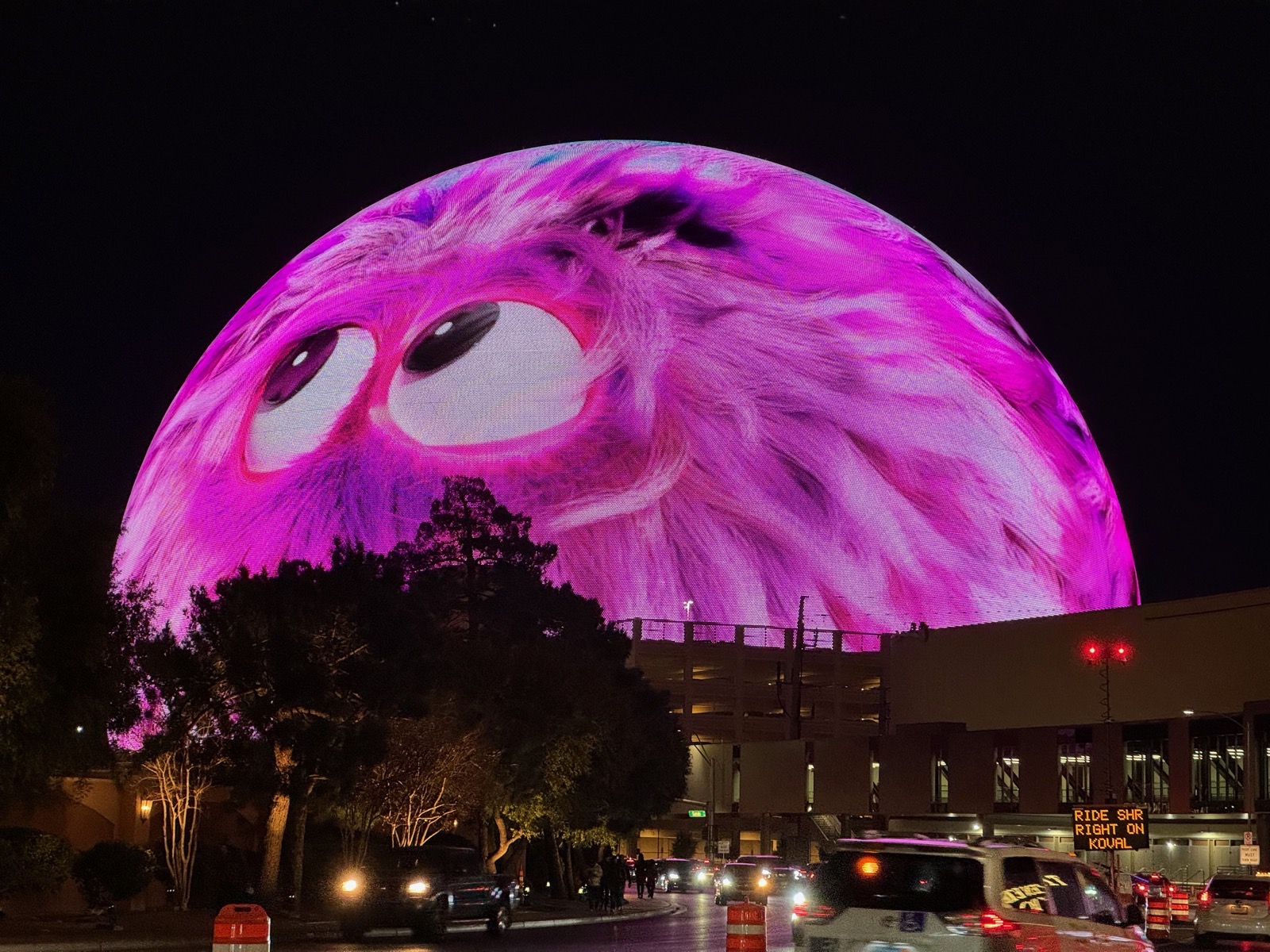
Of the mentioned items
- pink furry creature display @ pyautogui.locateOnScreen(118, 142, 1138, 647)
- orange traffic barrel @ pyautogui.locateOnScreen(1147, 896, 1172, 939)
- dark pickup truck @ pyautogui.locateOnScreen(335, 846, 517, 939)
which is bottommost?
orange traffic barrel @ pyautogui.locateOnScreen(1147, 896, 1172, 939)

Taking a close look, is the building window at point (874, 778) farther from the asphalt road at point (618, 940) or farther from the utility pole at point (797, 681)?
the asphalt road at point (618, 940)

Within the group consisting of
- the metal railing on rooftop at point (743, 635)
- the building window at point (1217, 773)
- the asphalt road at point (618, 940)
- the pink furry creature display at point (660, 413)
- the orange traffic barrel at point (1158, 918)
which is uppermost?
the pink furry creature display at point (660, 413)

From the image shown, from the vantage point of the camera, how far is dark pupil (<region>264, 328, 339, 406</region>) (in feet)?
290

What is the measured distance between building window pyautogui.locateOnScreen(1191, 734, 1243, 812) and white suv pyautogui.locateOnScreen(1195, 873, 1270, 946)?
1558 inches

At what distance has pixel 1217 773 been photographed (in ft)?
235

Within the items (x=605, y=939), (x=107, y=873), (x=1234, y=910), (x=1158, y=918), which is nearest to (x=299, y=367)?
(x=107, y=873)

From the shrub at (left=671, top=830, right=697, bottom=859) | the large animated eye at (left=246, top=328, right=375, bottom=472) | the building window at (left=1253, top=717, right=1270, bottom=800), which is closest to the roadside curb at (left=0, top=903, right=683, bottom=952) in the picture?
the building window at (left=1253, top=717, right=1270, bottom=800)

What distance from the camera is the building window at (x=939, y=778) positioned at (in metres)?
84.9

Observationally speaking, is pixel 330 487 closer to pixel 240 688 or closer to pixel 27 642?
pixel 240 688

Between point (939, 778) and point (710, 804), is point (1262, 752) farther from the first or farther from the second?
point (710, 804)

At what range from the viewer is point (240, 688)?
36562 millimetres

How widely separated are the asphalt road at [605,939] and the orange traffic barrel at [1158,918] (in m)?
8.28

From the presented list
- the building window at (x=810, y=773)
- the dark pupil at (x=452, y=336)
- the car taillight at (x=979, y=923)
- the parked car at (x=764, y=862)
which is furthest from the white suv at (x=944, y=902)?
the building window at (x=810, y=773)

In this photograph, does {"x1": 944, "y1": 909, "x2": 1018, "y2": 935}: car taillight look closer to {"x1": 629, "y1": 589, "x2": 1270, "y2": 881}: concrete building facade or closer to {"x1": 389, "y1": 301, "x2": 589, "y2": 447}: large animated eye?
{"x1": 629, "y1": 589, "x2": 1270, "y2": 881}: concrete building facade
